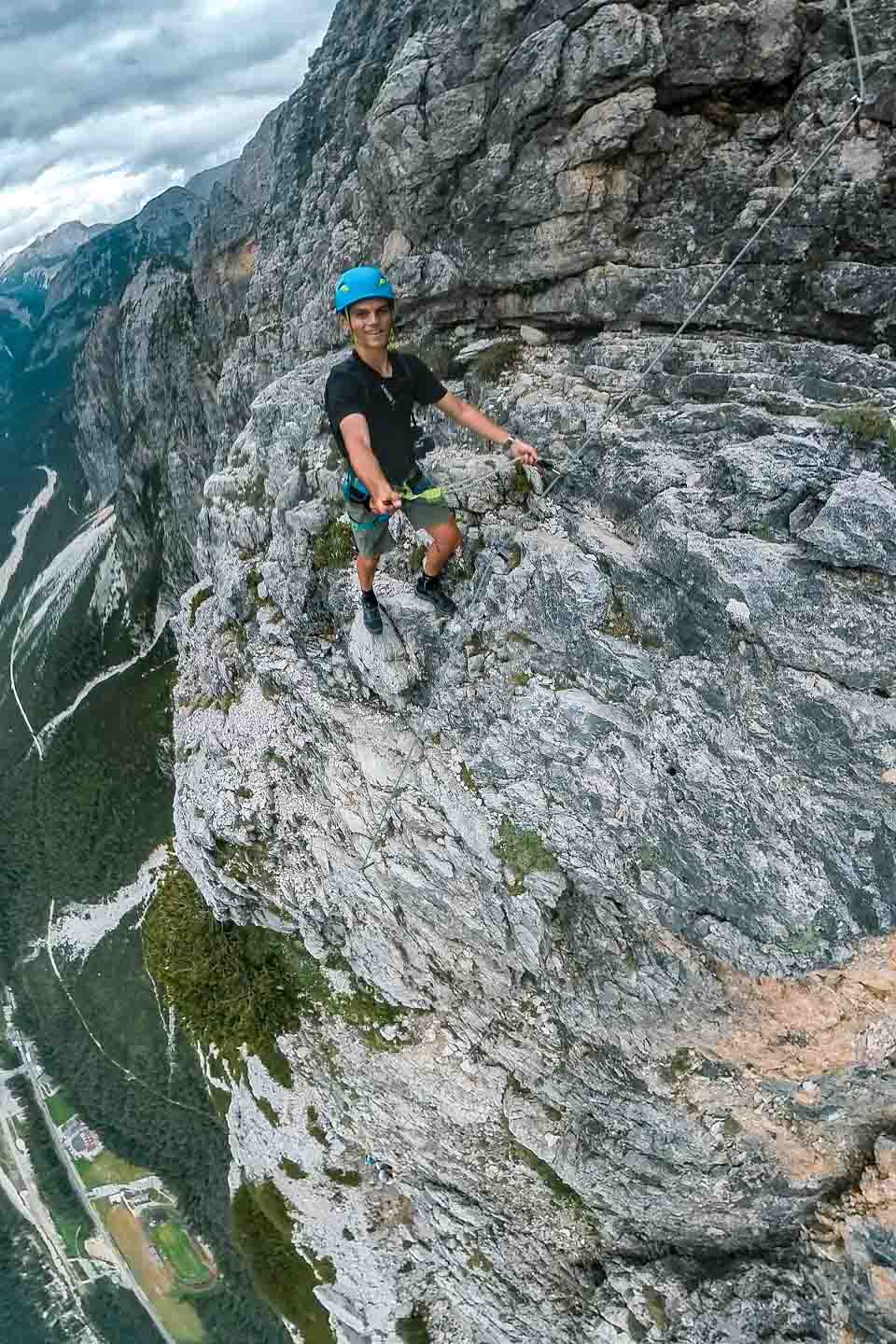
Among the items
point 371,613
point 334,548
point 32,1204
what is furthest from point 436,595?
point 32,1204

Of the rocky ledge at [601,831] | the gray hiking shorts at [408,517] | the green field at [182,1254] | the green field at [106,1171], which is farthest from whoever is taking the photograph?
the green field at [106,1171]

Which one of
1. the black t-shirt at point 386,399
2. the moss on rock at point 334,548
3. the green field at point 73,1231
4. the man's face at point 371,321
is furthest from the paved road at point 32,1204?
the man's face at point 371,321

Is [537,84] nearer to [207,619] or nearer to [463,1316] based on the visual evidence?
[207,619]

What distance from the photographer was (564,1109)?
16.0 metres

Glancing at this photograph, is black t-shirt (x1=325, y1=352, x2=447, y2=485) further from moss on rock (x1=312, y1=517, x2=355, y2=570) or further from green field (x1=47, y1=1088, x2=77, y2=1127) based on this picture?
green field (x1=47, y1=1088, x2=77, y2=1127)

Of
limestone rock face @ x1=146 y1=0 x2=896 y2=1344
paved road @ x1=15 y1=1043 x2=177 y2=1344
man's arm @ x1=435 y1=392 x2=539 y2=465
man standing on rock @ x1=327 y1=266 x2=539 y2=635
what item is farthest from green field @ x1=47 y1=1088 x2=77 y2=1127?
man's arm @ x1=435 y1=392 x2=539 y2=465

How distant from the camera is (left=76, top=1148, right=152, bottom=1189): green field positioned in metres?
49.3

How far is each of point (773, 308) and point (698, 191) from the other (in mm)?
2947

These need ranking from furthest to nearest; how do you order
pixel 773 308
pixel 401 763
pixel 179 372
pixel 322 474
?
pixel 179 372, pixel 322 474, pixel 401 763, pixel 773 308

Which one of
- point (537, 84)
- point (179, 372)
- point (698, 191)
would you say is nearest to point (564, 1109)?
point (698, 191)

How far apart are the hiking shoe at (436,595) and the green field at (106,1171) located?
54403 mm

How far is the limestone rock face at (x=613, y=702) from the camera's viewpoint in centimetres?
1027

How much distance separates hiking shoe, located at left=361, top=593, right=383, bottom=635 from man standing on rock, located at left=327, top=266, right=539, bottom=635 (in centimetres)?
198

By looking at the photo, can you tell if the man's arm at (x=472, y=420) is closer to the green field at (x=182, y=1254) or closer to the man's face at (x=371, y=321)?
the man's face at (x=371, y=321)
